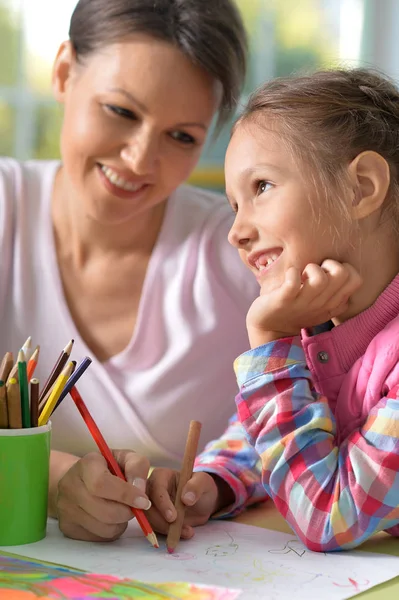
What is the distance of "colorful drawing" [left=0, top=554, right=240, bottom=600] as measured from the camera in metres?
0.65

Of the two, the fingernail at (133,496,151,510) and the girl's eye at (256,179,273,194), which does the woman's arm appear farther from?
the girl's eye at (256,179,273,194)

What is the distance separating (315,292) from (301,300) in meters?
0.02

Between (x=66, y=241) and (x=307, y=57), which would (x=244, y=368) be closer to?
(x=66, y=241)

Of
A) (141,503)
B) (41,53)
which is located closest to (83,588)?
(141,503)

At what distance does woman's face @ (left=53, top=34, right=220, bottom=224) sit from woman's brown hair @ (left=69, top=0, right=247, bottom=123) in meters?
0.01

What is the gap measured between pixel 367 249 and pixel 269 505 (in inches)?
12.6

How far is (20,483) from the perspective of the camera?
31.0 inches

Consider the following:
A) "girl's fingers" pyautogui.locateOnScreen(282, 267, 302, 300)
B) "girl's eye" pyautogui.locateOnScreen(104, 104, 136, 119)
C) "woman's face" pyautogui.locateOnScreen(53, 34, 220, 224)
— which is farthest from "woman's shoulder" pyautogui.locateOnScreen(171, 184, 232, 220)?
"girl's fingers" pyautogui.locateOnScreen(282, 267, 302, 300)

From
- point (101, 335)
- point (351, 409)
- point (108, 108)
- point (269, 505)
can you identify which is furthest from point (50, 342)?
point (351, 409)

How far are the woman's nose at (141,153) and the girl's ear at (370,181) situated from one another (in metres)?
0.39

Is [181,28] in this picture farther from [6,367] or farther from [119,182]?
[6,367]

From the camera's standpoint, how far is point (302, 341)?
2.95 ft

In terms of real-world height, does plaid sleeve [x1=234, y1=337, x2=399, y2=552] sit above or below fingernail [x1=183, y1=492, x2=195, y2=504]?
above

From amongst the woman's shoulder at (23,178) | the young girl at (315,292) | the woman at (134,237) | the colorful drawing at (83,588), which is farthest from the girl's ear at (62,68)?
the colorful drawing at (83,588)
